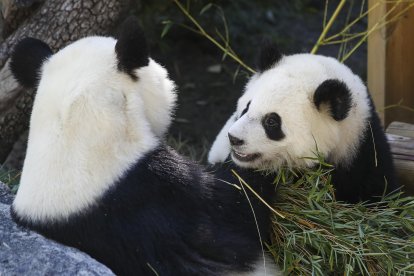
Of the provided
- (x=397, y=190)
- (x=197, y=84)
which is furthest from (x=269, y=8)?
(x=397, y=190)

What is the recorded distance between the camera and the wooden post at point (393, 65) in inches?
203

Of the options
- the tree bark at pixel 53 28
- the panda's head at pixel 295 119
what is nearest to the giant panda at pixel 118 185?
the panda's head at pixel 295 119

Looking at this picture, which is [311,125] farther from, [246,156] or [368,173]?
[368,173]

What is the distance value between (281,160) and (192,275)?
746 mm

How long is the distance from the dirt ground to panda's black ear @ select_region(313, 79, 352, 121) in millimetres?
2904

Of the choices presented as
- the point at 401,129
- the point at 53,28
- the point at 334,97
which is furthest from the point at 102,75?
the point at 401,129

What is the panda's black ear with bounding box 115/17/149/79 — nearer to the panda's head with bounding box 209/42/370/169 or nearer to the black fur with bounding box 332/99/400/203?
the panda's head with bounding box 209/42/370/169

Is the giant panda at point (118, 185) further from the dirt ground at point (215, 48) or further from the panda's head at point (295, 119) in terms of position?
the dirt ground at point (215, 48)

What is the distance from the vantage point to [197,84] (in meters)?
7.30

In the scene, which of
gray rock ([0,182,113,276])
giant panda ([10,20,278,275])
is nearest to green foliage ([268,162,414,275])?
giant panda ([10,20,278,275])

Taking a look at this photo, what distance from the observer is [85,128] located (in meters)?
3.16

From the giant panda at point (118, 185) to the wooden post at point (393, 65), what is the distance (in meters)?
2.30

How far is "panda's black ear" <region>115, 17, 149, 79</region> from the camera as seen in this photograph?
3.19 m

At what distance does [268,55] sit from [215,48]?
3839mm
